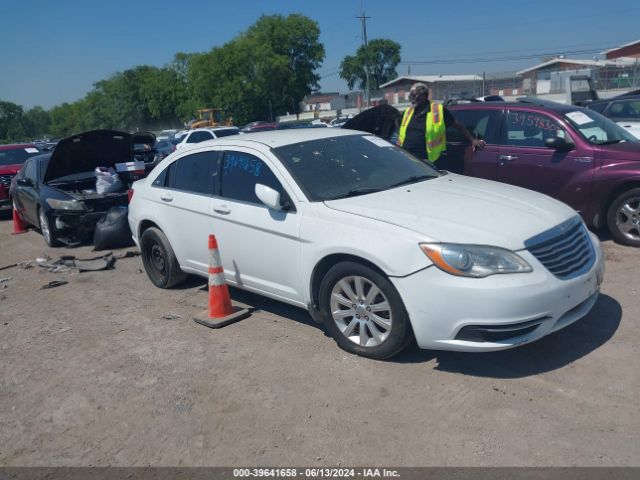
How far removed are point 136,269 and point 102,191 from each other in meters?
2.49

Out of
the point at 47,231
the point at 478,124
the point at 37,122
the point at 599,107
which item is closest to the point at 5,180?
the point at 47,231

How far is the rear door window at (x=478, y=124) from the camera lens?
746 centimetres

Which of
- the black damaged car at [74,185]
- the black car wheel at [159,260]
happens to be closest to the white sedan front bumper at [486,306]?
the black car wheel at [159,260]

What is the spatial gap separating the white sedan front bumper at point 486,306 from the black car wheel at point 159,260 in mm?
2991

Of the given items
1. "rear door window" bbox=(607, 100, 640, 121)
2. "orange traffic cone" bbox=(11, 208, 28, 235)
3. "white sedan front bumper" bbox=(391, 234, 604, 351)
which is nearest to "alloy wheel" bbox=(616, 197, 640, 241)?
"white sedan front bumper" bbox=(391, 234, 604, 351)

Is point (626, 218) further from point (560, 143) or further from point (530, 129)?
point (530, 129)

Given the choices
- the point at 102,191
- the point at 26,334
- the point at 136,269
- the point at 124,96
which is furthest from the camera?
the point at 124,96

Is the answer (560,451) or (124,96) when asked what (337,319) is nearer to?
(560,451)

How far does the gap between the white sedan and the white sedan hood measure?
0.04 feet

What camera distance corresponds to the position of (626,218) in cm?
659

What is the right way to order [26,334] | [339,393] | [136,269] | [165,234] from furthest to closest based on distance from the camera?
[136,269]
[165,234]
[26,334]
[339,393]

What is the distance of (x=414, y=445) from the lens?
3205 mm

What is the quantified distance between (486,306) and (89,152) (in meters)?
7.84

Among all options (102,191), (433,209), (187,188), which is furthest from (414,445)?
(102,191)
